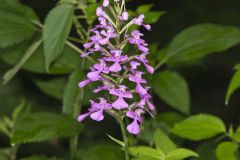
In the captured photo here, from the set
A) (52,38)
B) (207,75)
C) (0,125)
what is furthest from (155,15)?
(207,75)

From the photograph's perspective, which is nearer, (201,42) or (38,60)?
(201,42)

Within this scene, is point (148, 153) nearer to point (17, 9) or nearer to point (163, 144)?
point (163, 144)

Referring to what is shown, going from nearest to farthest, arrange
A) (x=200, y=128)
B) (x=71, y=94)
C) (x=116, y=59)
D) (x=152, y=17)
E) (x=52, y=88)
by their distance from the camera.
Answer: (x=116, y=59) < (x=200, y=128) < (x=152, y=17) < (x=71, y=94) < (x=52, y=88)

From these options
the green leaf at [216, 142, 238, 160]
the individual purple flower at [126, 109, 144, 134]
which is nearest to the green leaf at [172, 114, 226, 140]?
the green leaf at [216, 142, 238, 160]

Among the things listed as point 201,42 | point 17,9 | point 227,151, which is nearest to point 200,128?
point 227,151

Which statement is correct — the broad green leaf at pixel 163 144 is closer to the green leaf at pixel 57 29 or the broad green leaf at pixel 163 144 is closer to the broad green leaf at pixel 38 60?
the green leaf at pixel 57 29

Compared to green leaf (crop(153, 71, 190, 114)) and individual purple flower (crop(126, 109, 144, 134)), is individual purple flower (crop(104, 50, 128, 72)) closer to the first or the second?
individual purple flower (crop(126, 109, 144, 134))
